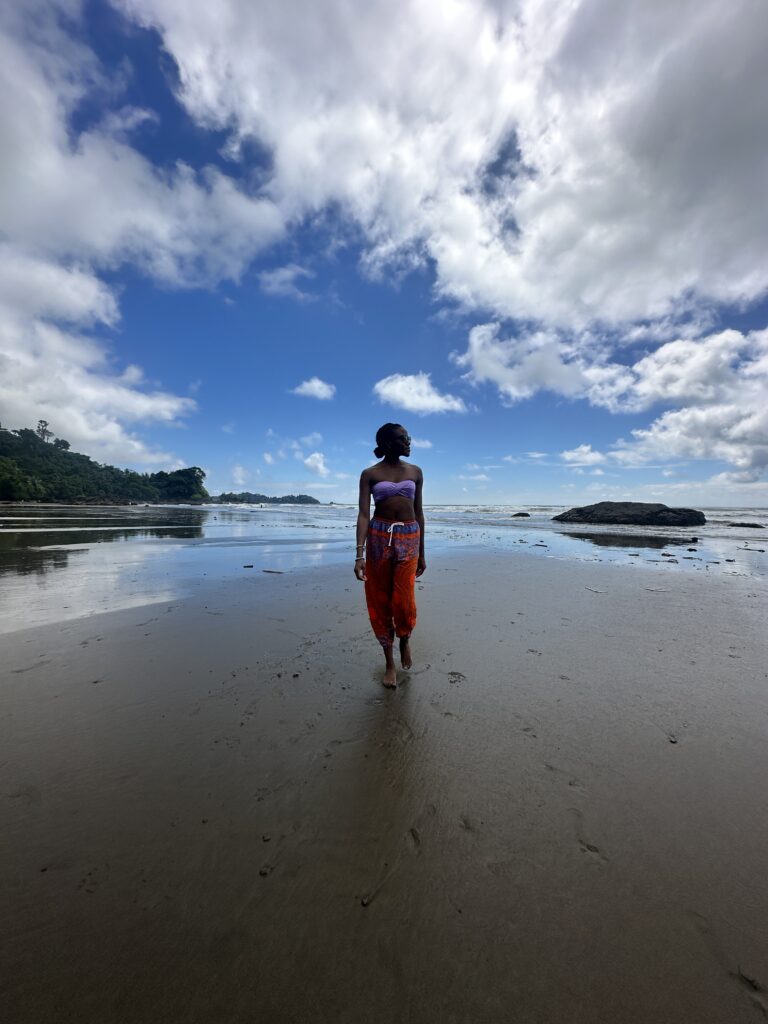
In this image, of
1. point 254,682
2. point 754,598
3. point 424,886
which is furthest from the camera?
point 754,598

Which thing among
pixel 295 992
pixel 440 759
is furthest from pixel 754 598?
pixel 295 992

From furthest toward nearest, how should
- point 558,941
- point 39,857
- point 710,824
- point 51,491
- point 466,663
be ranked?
point 51,491
point 466,663
point 710,824
point 39,857
point 558,941

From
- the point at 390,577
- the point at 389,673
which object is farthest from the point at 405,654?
the point at 390,577

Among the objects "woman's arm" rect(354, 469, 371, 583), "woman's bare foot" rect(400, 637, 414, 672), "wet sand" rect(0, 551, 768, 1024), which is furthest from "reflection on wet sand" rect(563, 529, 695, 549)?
"woman's arm" rect(354, 469, 371, 583)

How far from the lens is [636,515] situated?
3278 cm

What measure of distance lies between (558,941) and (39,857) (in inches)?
87.9

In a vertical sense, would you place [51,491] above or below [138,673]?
above

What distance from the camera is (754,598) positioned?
702 centimetres

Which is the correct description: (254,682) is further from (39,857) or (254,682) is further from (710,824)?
(710,824)

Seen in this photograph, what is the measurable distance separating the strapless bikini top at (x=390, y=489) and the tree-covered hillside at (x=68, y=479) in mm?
66251

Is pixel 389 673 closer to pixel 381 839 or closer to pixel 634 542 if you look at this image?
pixel 381 839

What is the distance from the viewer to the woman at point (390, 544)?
157 inches

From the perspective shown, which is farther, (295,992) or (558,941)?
(558,941)

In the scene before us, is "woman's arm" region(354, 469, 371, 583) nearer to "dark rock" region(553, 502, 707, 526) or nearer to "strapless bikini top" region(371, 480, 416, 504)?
"strapless bikini top" region(371, 480, 416, 504)
